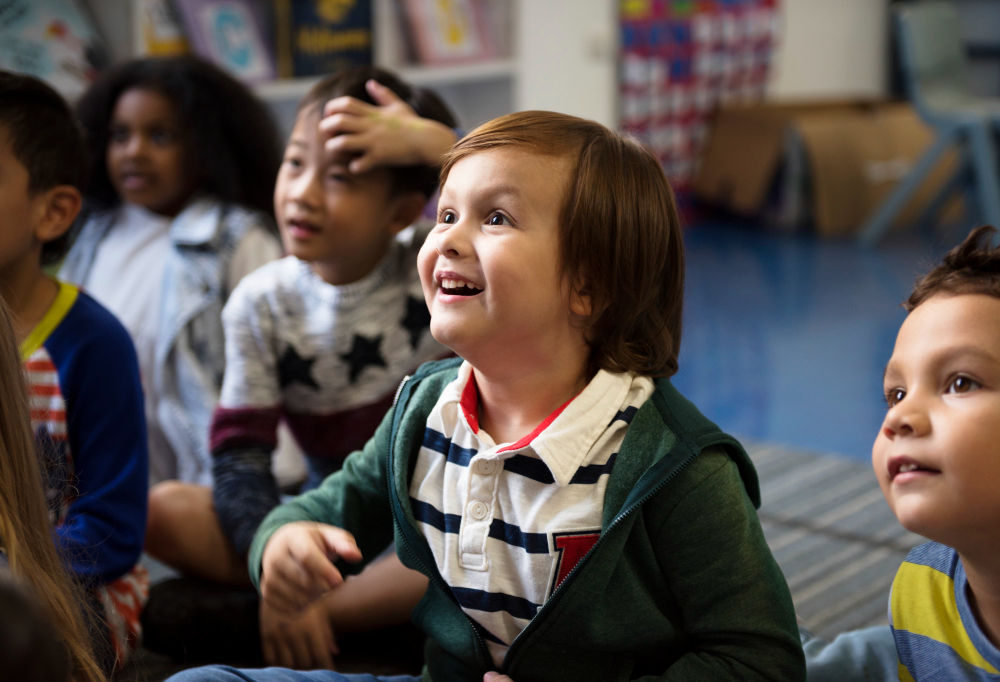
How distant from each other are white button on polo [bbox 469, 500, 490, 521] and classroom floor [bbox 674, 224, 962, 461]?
99 centimetres

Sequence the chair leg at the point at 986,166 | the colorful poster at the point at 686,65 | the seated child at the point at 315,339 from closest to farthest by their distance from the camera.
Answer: the seated child at the point at 315,339
the chair leg at the point at 986,166
the colorful poster at the point at 686,65

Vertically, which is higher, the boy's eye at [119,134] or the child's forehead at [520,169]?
the child's forehead at [520,169]

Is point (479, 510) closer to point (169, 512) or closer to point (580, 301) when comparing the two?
point (580, 301)

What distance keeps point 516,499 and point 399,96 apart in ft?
1.87

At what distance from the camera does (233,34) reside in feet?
6.71

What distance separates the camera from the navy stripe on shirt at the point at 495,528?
2.19 ft

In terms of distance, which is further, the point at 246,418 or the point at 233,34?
the point at 233,34

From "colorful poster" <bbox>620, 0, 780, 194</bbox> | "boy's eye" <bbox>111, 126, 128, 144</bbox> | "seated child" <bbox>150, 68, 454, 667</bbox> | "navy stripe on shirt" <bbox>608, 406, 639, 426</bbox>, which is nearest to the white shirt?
"boy's eye" <bbox>111, 126, 128, 144</bbox>

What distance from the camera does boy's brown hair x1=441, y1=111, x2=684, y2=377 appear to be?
2.21 feet

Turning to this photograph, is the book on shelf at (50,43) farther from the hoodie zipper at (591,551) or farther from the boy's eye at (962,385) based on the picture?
the boy's eye at (962,385)

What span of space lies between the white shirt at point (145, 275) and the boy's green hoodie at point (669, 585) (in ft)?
2.40

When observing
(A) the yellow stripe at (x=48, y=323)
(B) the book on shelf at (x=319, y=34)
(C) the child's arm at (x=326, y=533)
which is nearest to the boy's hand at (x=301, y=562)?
(C) the child's arm at (x=326, y=533)

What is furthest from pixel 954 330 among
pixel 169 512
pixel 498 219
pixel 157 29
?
pixel 157 29

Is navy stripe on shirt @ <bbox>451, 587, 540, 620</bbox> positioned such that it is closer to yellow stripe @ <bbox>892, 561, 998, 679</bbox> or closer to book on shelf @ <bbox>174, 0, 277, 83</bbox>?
yellow stripe @ <bbox>892, 561, 998, 679</bbox>
